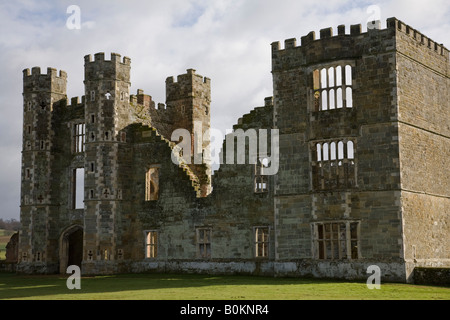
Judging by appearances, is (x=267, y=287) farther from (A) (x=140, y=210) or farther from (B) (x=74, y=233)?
(B) (x=74, y=233)

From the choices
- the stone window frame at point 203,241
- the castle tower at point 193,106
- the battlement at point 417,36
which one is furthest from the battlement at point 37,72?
the battlement at point 417,36

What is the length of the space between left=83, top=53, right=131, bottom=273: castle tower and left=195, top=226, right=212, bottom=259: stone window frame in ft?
15.7

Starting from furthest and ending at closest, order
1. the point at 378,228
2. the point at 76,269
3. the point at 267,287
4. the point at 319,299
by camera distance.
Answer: the point at 76,269, the point at 378,228, the point at 267,287, the point at 319,299

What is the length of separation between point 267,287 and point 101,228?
45.1 feet

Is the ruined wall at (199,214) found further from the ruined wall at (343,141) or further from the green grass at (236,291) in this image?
the green grass at (236,291)

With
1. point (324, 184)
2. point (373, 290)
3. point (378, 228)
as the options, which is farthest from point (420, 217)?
point (373, 290)

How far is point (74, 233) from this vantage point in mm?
39562

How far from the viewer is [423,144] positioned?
2789 cm

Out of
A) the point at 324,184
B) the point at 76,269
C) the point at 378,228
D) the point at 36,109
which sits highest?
the point at 36,109

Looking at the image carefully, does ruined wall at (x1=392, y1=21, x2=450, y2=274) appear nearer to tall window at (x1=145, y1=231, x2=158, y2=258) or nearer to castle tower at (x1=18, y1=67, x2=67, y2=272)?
tall window at (x1=145, y1=231, x2=158, y2=258)

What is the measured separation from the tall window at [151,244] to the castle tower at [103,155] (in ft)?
4.92

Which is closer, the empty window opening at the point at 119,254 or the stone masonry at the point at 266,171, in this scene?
the stone masonry at the point at 266,171

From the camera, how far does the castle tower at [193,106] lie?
39.6 metres

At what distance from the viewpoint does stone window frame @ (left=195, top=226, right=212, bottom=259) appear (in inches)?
1265
